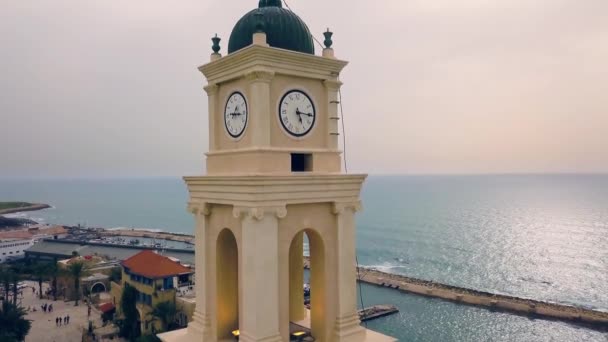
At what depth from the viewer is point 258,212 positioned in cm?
914

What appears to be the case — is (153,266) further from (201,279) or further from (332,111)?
(332,111)

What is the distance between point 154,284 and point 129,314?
13.6 feet

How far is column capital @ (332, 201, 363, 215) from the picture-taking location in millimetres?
10336

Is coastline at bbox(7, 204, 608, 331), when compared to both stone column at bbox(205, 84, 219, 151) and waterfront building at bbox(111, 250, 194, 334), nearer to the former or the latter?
waterfront building at bbox(111, 250, 194, 334)

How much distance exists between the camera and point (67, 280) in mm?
58656

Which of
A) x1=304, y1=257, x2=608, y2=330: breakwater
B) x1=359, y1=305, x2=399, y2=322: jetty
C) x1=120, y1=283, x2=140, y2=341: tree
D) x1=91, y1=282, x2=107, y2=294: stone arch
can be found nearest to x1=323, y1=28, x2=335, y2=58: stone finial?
x1=120, y1=283, x2=140, y2=341: tree

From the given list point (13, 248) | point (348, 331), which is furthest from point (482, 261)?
point (348, 331)

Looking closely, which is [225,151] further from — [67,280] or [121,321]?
[67,280]

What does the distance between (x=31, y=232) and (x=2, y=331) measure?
68.5 metres

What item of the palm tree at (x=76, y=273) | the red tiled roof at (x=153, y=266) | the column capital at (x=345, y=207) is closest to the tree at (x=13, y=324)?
the red tiled roof at (x=153, y=266)

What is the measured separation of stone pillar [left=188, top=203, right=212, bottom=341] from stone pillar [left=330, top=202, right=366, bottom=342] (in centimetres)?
302

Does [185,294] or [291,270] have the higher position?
[291,270]

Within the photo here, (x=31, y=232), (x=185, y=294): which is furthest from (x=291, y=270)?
(x=31, y=232)

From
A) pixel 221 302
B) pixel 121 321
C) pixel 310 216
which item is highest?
pixel 310 216
